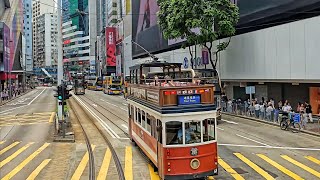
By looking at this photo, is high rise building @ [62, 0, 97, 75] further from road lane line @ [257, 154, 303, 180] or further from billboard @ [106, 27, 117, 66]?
road lane line @ [257, 154, 303, 180]

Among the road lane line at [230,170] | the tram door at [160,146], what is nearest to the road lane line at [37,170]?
the tram door at [160,146]

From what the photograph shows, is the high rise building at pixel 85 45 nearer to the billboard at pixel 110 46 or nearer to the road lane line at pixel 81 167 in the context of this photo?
the billboard at pixel 110 46

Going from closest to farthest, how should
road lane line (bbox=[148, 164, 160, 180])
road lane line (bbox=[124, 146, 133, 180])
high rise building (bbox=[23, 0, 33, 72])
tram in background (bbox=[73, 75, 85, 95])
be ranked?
road lane line (bbox=[148, 164, 160, 180])
road lane line (bbox=[124, 146, 133, 180])
tram in background (bbox=[73, 75, 85, 95])
high rise building (bbox=[23, 0, 33, 72])

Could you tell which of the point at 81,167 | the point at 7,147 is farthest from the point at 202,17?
the point at 81,167

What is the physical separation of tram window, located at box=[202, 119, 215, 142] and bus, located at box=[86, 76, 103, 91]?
9507 centimetres

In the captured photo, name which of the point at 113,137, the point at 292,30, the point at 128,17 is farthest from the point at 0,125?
the point at 128,17

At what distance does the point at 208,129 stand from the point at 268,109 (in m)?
17.5

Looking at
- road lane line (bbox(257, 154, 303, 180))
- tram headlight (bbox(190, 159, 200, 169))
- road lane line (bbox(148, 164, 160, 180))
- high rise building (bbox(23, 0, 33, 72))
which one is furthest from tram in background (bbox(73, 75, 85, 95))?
high rise building (bbox(23, 0, 33, 72))

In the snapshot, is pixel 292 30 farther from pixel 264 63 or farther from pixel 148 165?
pixel 148 165

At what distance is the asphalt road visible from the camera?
536 inches

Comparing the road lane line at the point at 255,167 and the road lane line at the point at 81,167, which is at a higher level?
the road lane line at the point at 255,167

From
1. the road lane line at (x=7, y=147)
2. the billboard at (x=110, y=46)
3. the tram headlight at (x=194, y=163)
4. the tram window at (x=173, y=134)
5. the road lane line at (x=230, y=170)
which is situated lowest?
the road lane line at (x=7, y=147)

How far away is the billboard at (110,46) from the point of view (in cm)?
11962

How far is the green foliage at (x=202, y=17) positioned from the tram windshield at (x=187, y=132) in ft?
73.7
